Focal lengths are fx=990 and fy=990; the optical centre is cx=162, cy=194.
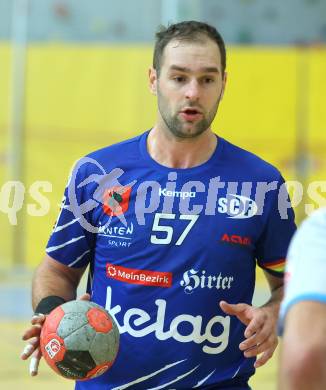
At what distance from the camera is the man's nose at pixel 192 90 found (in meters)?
4.18

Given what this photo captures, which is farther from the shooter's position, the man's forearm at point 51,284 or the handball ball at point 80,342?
the man's forearm at point 51,284

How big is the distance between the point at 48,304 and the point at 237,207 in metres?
0.90

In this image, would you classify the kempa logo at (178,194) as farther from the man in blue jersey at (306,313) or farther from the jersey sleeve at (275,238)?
the man in blue jersey at (306,313)

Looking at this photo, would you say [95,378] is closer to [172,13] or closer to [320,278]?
[320,278]

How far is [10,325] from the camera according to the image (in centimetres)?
993

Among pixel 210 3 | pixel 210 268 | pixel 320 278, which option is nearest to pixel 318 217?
pixel 320 278

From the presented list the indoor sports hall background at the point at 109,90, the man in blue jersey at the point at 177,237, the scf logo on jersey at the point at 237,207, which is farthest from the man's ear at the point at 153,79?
the indoor sports hall background at the point at 109,90

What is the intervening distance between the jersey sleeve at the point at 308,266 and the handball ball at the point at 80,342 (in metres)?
1.75

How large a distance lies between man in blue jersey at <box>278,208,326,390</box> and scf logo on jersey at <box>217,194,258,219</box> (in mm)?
2124

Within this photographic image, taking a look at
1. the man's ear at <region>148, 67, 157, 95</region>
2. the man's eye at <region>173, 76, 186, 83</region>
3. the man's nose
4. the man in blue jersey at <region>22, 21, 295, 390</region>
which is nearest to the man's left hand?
the man in blue jersey at <region>22, 21, 295, 390</region>

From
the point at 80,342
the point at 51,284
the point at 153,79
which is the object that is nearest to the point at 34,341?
the point at 80,342

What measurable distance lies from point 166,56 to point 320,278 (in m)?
2.49

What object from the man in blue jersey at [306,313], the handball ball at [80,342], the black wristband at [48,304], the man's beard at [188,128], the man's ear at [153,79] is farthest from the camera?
the man's ear at [153,79]

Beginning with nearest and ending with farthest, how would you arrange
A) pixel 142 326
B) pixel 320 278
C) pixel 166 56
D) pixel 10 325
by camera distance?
pixel 320 278, pixel 142 326, pixel 166 56, pixel 10 325
